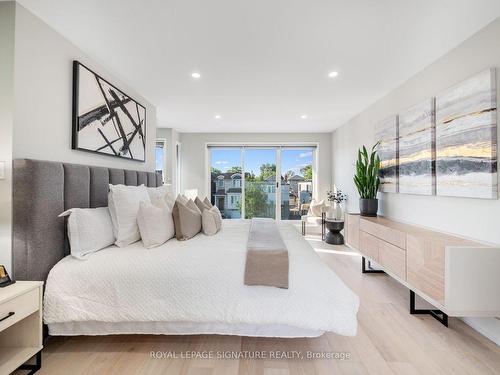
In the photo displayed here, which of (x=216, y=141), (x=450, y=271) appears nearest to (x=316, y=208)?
(x=216, y=141)

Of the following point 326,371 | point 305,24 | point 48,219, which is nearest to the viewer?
point 326,371

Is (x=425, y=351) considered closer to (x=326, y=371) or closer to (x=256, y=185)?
(x=326, y=371)

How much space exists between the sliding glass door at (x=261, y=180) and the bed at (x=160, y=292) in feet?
13.8

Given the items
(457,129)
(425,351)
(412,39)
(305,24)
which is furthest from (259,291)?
(412,39)

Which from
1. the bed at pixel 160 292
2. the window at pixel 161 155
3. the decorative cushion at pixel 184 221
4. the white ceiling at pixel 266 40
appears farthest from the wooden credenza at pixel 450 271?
the window at pixel 161 155

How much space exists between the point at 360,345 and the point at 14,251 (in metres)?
2.41

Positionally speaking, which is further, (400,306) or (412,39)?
(400,306)

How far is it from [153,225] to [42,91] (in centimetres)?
129

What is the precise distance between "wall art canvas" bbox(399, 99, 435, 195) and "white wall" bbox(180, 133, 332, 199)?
2.89 meters

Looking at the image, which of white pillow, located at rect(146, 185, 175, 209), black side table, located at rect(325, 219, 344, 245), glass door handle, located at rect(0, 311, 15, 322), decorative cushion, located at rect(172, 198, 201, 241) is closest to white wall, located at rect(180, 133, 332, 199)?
black side table, located at rect(325, 219, 344, 245)

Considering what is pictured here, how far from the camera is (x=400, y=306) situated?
2352 millimetres

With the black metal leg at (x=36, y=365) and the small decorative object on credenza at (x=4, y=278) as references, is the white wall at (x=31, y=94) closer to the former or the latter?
the small decorative object on credenza at (x=4, y=278)

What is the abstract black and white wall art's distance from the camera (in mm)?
2178

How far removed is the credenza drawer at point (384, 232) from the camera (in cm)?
228
